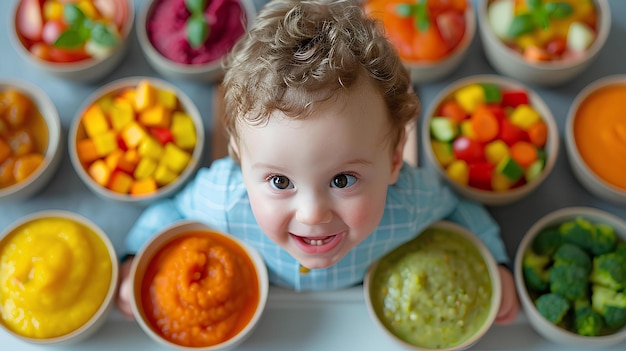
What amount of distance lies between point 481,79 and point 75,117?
2.85ft

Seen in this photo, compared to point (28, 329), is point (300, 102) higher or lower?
higher

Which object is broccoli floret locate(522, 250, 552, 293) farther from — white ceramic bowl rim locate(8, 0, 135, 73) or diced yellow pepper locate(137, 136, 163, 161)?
white ceramic bowl rim locate(8, 0, 135, 73)

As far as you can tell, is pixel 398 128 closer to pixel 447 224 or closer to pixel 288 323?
pixel 447 224

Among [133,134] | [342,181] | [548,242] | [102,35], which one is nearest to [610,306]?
[548,242]

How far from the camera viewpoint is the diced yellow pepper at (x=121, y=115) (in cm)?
143

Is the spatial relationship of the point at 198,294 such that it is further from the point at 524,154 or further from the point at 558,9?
the point at 558,9

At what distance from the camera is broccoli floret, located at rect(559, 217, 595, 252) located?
1280 millimetres

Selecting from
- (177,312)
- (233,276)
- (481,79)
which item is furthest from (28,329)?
(481,79)

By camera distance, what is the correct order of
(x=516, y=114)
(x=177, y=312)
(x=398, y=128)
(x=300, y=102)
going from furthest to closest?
1. (x=516, y=114)
2. (x=177, y=312)
3. (x=398, y=128)
4. (x=300, y=102)

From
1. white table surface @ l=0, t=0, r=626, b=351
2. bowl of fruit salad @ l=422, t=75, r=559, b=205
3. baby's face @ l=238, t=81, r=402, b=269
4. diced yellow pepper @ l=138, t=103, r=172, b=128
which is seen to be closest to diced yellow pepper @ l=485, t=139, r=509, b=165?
bowl of fruit salad @ l=422, t=75, r=559, b=205

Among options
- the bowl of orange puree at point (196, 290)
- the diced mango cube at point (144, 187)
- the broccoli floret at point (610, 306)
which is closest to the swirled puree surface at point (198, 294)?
the bowl of orange puree at point (196, 290)

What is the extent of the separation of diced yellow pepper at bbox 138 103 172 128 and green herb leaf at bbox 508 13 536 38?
0.74 m

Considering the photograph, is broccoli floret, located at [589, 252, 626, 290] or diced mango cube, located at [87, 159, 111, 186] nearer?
broccoli floret, located at [589, 252, 626, 290]

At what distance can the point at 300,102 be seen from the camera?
874mm
